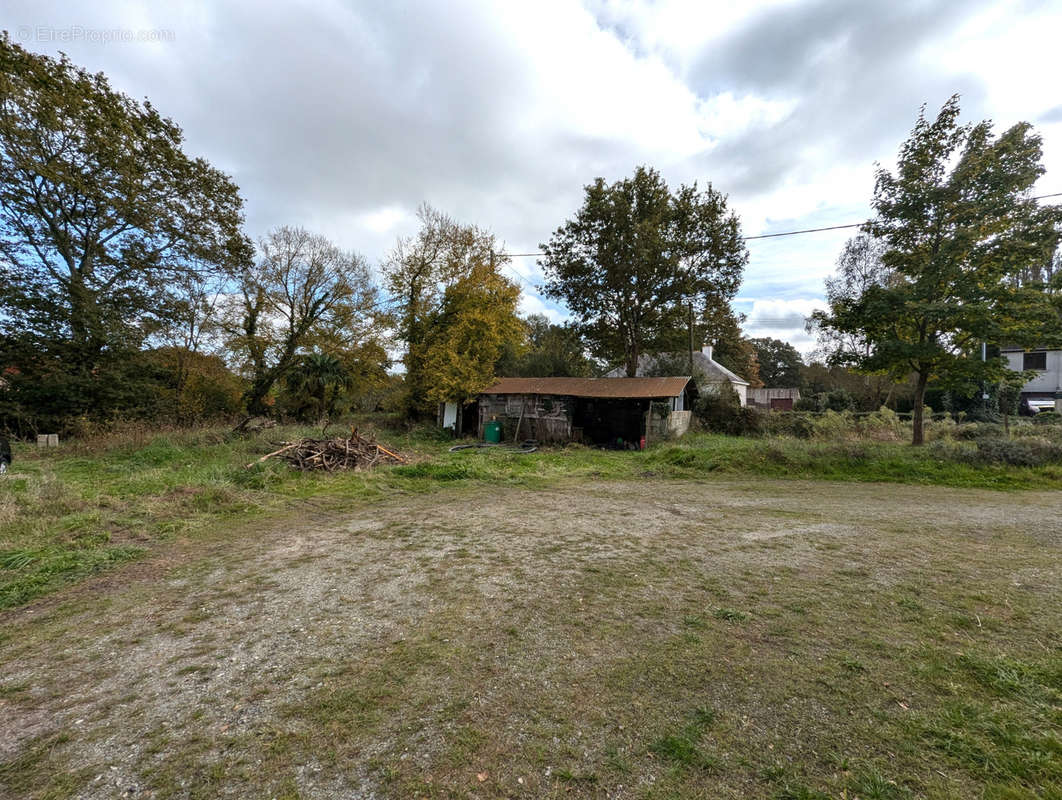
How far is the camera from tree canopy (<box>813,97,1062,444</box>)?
1073 cm

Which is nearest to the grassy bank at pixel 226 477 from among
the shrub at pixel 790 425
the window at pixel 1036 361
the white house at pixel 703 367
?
the shrub at pixel 790 425

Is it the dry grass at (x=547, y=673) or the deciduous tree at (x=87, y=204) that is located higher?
the deciduous tree at (x=87, y=204)

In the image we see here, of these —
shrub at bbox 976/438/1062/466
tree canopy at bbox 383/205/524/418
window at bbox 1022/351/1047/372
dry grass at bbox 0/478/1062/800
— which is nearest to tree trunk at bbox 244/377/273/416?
tree canopy at bbox 383/205/524/418

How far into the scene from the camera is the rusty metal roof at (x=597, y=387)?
16.6m

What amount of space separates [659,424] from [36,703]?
1614 centimetres

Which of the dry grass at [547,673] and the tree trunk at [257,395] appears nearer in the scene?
the dry grass at [547,673]

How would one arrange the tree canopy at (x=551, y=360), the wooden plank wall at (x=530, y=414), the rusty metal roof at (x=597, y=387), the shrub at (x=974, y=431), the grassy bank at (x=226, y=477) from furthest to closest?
the tree canopy at (x=551, y=360), the wooden plank wall at (x=530, y=414), the rusty metal roof at (x=597, y=387), the shrub at (x=974, y=431), the grassy bank at (x=226, y=477)

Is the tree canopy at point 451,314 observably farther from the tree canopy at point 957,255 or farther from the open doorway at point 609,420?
the tree canopy at point 957,255

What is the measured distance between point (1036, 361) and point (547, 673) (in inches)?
1671

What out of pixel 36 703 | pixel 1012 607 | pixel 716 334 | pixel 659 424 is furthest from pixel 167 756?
pixel 716 334

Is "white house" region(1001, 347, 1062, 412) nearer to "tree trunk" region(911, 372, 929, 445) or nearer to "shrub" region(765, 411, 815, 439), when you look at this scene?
"shrub" region(765, 411, 815, 439)

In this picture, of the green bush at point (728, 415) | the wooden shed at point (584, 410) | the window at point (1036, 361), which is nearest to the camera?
the wooden shed at point (584, 410)

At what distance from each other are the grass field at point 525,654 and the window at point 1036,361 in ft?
108

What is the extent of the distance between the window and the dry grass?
3550 cm
